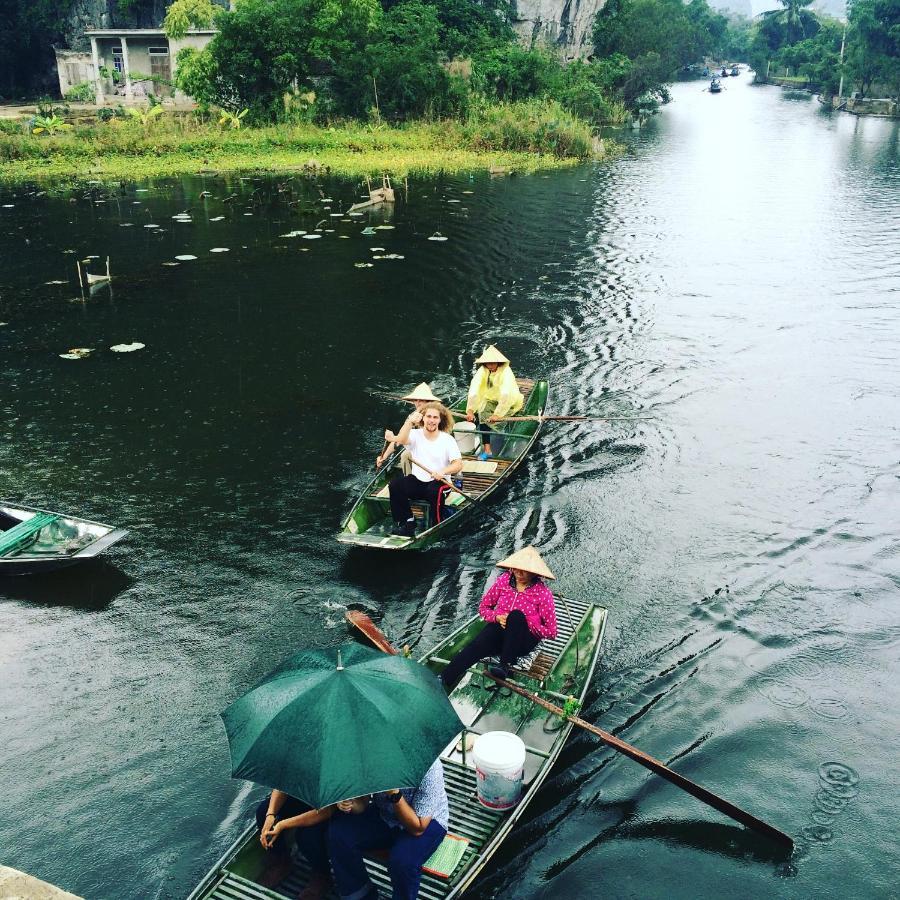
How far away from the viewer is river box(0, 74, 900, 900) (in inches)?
255

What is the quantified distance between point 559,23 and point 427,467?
73823 millimetres

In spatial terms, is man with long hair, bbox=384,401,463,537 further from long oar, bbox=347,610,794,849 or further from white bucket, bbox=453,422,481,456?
long oar, bbox=347,610,794,849

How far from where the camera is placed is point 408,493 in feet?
32.0

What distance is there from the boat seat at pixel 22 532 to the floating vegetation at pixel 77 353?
730 centimetres

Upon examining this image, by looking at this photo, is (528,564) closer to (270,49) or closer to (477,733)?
(477,733)

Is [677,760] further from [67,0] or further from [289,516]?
[67,0]

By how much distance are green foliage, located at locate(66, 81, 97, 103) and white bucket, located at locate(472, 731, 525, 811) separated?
53213 mm

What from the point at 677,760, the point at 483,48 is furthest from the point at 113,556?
the point at 483,48

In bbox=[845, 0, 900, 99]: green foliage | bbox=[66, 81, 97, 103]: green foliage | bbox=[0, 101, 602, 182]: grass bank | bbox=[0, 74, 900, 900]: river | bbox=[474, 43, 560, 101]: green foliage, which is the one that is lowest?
bbox=[0, 74, 900, 900]: river

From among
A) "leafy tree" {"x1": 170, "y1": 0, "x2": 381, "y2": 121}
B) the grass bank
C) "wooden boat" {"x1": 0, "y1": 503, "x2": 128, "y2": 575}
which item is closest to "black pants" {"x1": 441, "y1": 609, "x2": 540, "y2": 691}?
"wooden boat" {"x1": 0, "y1": 503, "x2": 128, "y2": 575}

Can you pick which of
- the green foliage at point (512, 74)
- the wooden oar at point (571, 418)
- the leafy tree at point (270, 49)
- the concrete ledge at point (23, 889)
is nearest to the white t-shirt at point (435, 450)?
the wooden oar at point (571, 418)

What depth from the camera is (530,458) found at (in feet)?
40.8

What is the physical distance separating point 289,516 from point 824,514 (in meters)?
7.15

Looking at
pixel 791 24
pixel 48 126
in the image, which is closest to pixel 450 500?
pixel 48 126
